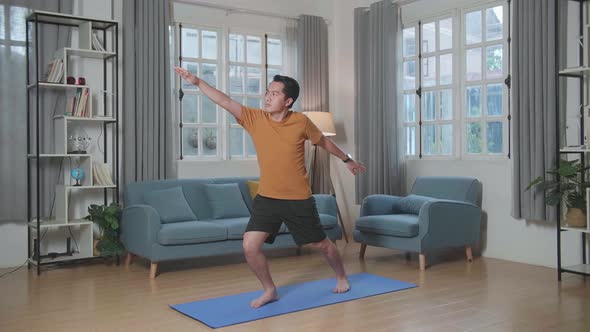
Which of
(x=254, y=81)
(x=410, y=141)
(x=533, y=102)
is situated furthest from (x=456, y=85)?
(x=254, y=81)

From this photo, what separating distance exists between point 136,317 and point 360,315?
1317 millimetres

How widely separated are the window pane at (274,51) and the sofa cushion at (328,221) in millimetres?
2074

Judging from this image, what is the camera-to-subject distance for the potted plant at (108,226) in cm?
540

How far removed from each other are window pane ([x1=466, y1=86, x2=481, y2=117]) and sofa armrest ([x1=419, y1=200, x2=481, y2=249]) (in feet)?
3.20

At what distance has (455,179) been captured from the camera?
5.77m

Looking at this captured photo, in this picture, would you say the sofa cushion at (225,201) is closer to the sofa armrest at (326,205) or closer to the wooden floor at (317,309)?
the wooden floor at (317,309)

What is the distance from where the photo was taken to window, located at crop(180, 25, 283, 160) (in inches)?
252

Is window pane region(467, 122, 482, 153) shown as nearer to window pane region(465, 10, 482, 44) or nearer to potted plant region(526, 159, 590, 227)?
window pane region(465, 10, 482, 44)

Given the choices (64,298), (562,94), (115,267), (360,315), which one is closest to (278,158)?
(360,315)

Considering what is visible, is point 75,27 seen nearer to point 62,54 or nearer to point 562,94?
point 62,54

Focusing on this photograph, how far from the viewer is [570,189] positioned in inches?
189

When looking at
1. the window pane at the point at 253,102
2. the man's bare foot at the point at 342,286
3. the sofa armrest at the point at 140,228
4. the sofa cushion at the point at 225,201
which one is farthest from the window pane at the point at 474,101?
the sofa armrest at the point at 140,228

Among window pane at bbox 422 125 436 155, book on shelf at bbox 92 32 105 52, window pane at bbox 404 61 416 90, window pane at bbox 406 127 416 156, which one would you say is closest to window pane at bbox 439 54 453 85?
window pane at bbox 404 61 416 90

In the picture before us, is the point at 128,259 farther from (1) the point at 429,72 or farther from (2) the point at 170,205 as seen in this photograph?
(1) the point at 429,72
